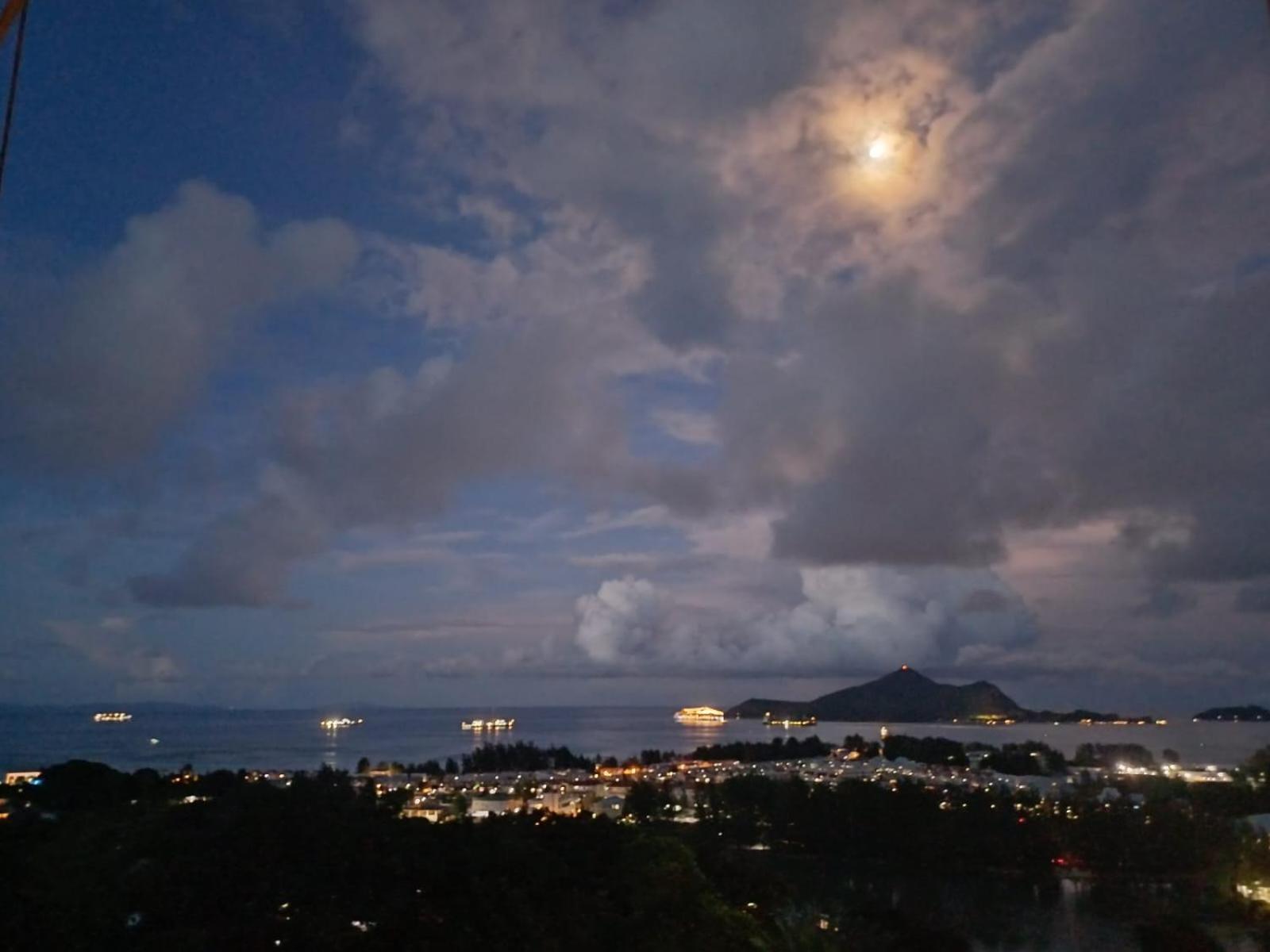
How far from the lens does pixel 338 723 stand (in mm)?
120438

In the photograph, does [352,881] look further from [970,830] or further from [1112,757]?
[1112,757]

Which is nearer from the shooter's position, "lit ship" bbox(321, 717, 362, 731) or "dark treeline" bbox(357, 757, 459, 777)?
"dark treeline" bbox(357, 757, 459, 777)

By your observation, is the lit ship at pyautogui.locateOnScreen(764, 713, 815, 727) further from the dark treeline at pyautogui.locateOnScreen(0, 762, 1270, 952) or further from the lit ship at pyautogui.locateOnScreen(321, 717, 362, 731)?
the dark treeline at pyautogui.locateOnScreen(0, 762, 1270, 952)

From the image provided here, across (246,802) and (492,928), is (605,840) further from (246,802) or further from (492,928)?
(246,802)

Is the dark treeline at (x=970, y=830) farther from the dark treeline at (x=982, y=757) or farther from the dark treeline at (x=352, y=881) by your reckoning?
the dark treeline at (x=982, y=757)

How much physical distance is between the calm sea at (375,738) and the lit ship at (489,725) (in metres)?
1.69

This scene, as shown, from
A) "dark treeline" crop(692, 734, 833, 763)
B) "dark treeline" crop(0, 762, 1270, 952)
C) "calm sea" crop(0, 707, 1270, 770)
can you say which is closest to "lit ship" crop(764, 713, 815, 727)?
"calm sea" crop(0, 707, 1270, 770)

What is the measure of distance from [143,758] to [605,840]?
5033cm

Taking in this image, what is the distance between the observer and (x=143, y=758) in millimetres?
54375

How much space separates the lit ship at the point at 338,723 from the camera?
4271 inches

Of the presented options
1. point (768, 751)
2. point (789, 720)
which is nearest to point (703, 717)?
point (789, 720)

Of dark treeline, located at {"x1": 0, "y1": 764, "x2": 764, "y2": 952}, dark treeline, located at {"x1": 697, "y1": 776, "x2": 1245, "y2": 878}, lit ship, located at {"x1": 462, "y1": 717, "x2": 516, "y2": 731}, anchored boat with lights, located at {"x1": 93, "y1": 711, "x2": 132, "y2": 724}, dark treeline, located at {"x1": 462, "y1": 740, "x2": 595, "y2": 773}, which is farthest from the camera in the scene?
lit ship, located at {"x1": 462, "y1": 717, "x2": 516, "y2": 731}

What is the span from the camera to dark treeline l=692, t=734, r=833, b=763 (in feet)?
177

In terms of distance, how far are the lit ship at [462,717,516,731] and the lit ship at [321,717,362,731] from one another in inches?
519
